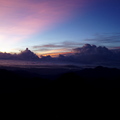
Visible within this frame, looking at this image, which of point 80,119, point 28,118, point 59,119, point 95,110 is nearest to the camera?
point 59,119

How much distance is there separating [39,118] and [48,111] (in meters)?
8.47

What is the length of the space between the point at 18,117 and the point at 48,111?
21.7 meters

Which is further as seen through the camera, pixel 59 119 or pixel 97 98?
pixel 97 98

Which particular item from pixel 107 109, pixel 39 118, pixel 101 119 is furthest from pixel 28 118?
pixel 107 109

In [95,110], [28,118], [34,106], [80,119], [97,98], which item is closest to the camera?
[80,119]

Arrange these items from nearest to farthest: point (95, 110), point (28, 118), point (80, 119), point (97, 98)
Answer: point (80, 119)
point (28, 118)
point (95, 110)
point (97, 98)

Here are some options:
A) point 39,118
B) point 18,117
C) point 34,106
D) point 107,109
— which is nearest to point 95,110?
point 107,109

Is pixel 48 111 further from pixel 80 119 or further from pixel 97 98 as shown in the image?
pixel 97 98

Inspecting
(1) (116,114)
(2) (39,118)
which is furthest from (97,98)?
(2) (39,118)

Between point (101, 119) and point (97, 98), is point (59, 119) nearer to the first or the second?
point (101, 119)

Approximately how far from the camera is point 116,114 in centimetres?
9175

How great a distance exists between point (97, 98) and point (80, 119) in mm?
50363

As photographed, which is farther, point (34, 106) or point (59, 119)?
point (34, 106)

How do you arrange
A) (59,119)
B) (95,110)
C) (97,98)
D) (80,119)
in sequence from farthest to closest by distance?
(97,98) < (95,110) < (80,119) < (59,119)
